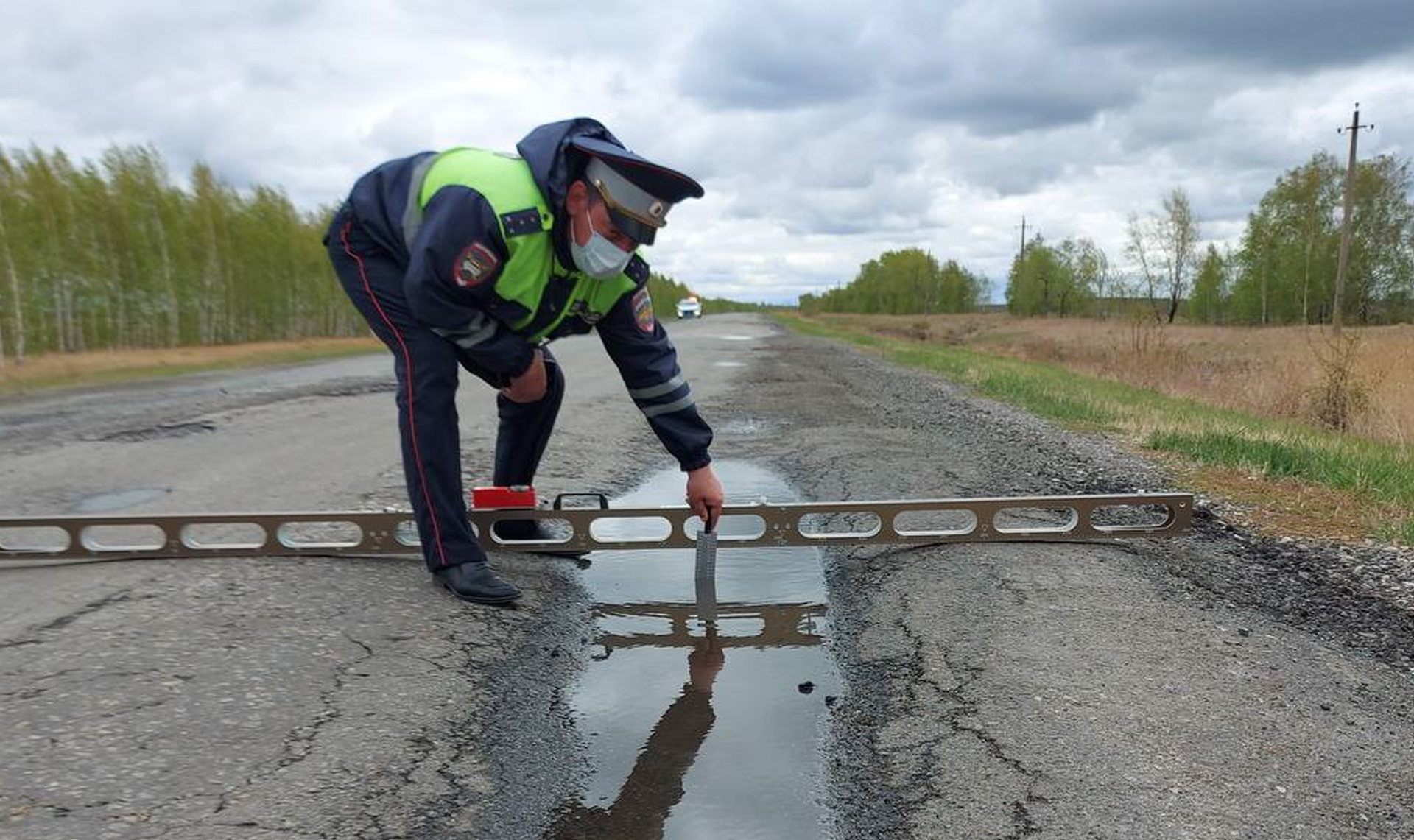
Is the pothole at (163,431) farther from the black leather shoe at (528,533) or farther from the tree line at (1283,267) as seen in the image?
the tree line at (1283,267)

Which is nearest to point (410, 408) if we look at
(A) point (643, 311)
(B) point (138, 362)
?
(A) point (643, 311)

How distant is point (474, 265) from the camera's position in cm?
271

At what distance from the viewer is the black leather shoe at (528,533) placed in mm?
3756

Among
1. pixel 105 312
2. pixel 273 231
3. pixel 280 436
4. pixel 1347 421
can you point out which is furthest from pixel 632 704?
Answer: pixel 273 231

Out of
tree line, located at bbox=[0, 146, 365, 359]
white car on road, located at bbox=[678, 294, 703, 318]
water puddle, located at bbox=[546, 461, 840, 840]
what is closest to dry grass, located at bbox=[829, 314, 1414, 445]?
water puddle, located at bbox=[546, 461, 840, 840]

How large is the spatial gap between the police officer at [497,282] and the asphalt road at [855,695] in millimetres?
509

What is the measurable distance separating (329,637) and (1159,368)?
50.6 ft

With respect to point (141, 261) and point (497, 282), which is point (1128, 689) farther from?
point (141, 261)

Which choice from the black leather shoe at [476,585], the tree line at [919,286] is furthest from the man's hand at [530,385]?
the tree line at [919,286]

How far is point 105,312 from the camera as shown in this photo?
2323 cm

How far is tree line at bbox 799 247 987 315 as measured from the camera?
86375 mm

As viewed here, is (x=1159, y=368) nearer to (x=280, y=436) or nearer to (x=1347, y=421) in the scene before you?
(x=1347, y=421)

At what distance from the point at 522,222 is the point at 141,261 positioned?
26475mm

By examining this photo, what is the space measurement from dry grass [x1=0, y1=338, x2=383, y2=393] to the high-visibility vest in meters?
12.5
